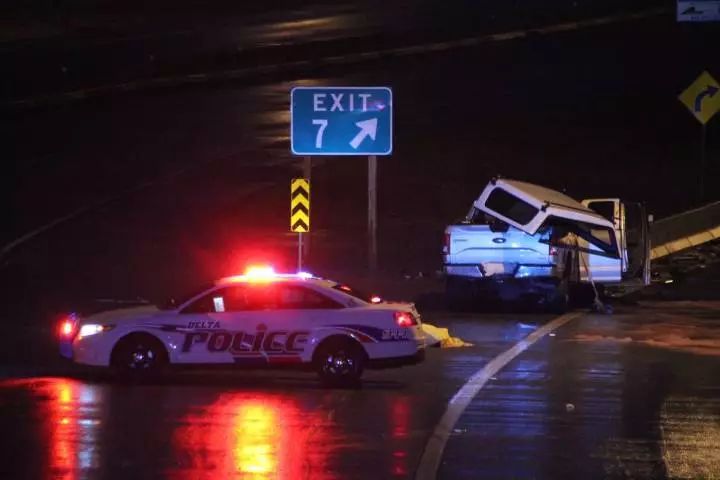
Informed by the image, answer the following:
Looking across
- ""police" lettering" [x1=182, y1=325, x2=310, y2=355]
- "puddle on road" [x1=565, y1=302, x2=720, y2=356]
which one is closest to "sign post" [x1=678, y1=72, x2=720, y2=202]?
"puddle on road" [x1=565, y1=302, x2=720, y2=356]

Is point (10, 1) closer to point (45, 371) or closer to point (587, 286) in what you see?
point (587, 286)

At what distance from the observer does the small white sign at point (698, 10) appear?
3366cm

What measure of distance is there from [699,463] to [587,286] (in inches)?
608

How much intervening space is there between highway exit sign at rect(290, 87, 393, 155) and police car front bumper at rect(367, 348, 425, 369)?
353 inches

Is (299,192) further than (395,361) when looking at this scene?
Yes

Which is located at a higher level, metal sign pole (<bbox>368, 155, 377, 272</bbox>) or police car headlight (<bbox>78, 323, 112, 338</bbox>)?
metal sign pole (<bbox>368, 155, 377, 272</bbox>)

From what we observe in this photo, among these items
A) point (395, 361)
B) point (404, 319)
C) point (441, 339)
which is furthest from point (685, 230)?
point (395, 361)

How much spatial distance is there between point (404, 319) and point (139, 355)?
10.5 ft

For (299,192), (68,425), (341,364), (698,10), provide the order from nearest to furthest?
(68,425)
(341,364)
(299,192)
(698,10)

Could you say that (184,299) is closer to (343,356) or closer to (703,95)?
(343,356)

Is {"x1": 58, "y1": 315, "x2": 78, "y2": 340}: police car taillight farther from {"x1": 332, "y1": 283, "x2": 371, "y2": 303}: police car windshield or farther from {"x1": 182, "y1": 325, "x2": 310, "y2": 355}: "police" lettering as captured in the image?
{"x1": 332, "y1": 283, "x2": 371, "y2": 303}: police car windshield

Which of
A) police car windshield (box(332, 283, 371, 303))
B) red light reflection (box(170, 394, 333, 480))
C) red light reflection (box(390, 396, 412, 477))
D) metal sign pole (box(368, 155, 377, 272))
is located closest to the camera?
red light reflection (box(170, 394, 333, 480))

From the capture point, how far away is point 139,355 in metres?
13.8

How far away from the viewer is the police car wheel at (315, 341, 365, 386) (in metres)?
13.5
